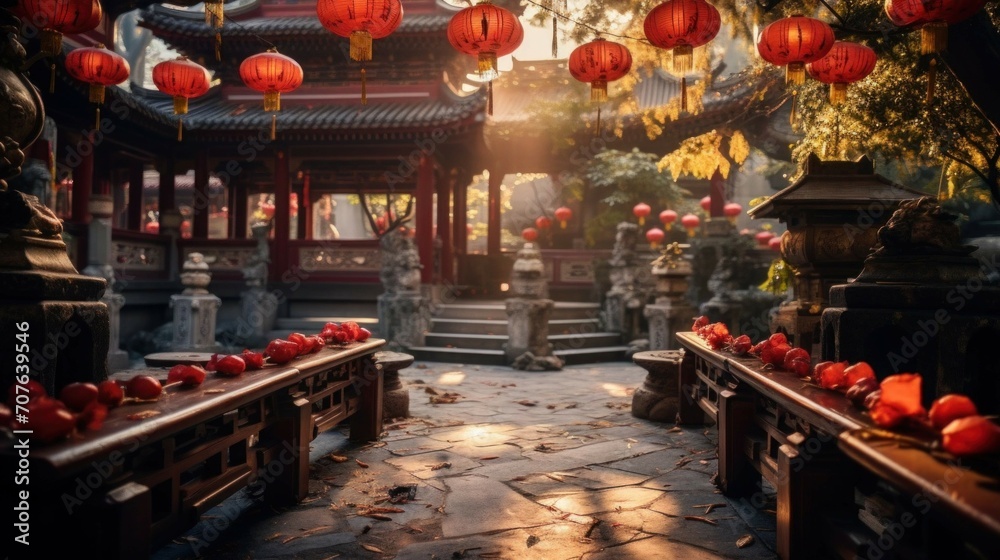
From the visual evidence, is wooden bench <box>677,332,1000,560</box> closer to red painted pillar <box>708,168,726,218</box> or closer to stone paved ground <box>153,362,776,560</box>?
stone paved ground <box>153,362,776,560</box>

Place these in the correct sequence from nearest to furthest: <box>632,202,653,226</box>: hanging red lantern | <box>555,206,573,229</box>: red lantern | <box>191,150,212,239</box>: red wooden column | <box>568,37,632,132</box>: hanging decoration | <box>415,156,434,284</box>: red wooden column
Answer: <box>568,37,632,132</box>: hanging decoration < <box>415,156,434,284</box>: red wooden column < <box>191,150,212,239</box>: red wooden column < <box>632,202,653,226</box>: hanging red lantern < <box>555,206,573,229</box>: red lantern

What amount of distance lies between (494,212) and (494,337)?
6488 mm

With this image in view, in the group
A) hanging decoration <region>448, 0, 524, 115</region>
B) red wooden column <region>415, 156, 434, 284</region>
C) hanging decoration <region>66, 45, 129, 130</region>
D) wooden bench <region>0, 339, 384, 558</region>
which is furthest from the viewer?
red wooden column <region>415, 156, 434, 284</region>

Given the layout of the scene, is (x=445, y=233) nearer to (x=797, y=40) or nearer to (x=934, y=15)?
(x=797, y=40)

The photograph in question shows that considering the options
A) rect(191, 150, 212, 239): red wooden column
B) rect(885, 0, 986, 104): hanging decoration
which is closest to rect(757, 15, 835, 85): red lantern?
rect(885, 0, 986, 104): hanging decoration

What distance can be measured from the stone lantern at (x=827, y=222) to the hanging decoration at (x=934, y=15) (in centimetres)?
134

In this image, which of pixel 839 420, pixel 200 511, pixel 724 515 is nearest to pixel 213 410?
pixel 200 511

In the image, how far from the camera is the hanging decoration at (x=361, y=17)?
5484mm

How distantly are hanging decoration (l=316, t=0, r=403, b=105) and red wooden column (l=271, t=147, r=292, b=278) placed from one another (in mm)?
8969

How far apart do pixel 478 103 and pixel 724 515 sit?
10454mm

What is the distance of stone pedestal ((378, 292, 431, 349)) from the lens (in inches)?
464

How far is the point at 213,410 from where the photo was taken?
2.62 metres

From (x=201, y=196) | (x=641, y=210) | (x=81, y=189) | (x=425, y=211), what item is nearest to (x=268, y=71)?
(x=425, y=211)

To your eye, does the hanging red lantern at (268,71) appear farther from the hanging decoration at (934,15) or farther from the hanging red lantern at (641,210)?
the hanging red lantern at (641,210)
